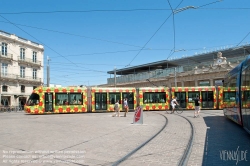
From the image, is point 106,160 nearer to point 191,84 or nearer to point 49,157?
point 49,157

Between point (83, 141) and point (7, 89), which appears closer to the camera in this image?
point (83, 141)

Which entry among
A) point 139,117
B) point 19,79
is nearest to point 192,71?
point 19,79

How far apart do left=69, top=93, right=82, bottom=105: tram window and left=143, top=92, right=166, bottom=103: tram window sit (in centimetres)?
730

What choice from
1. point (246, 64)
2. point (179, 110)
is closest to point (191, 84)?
point (179, 110)

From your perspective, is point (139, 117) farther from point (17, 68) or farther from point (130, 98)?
point (17, 68)

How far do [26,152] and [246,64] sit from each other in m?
8.78

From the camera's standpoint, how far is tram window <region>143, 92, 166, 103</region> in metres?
28.1

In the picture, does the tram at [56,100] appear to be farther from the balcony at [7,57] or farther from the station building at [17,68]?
the balcony at [7,57]

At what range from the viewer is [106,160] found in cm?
654

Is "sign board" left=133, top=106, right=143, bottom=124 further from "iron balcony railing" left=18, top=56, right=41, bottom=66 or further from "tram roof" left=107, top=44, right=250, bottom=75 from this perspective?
"tram roof" left=107, top=44, right=250, bottom=75

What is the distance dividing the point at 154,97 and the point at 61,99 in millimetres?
10373

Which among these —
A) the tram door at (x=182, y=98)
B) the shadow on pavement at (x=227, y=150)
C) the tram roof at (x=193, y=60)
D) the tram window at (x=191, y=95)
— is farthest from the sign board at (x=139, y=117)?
the tram roof at (x=193, y=60)

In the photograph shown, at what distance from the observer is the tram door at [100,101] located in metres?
26.3

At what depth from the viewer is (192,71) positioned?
5272 centimetres
